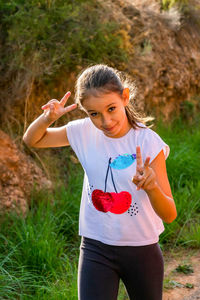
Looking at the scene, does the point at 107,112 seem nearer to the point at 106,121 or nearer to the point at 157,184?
the point at 106,121

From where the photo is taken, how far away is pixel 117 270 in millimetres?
2236

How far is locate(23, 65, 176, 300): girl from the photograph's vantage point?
2172 mm

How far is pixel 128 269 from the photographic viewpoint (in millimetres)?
2217

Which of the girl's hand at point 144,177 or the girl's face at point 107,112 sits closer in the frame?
the girl's hand at point 144,177

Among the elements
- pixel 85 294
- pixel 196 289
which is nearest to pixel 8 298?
pixel 85 294

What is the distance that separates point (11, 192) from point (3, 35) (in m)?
1.75

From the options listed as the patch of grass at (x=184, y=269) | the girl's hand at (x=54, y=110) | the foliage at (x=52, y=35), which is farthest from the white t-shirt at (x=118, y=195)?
the foliage at (x=52, y=35)

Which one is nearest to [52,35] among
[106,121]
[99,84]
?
[99,84]

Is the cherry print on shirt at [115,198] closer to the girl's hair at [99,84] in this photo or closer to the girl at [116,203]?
the girl at [116,203]

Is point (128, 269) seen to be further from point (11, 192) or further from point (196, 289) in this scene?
point (11, 192)

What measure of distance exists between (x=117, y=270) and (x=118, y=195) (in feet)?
1.30

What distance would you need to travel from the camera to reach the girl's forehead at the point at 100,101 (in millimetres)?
2150

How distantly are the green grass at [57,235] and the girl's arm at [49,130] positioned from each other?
1116 mm

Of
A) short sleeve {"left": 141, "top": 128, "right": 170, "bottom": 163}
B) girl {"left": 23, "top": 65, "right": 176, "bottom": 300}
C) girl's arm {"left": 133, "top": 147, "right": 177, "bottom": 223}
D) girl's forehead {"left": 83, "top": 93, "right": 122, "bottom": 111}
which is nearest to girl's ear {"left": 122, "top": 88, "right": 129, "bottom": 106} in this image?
girl {"left": 23, "top": 65, "right": 176, "bottom": 300}
